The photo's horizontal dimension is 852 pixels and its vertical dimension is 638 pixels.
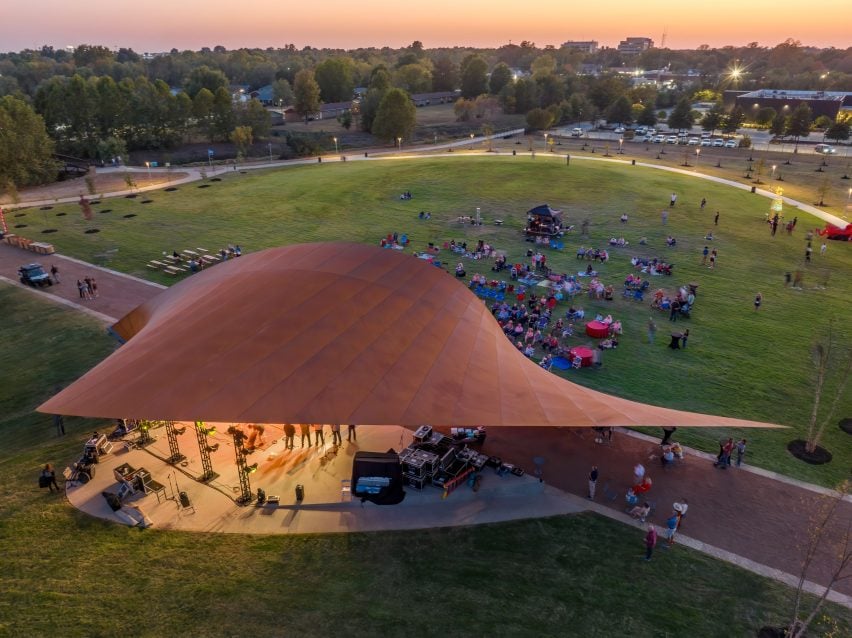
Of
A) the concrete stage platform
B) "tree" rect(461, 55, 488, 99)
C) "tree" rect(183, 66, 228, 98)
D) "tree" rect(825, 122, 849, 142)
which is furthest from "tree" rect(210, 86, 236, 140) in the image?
"tree" rect(825, 122, 849, 142)

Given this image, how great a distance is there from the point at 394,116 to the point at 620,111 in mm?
56501

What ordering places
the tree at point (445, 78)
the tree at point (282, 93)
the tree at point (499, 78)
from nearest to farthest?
the tree at point (282, 93) → the tree at point (499, 78) → the tree at point (445, 78)

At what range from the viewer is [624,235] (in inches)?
1895

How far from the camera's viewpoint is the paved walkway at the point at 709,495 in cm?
1556

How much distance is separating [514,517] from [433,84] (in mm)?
190107

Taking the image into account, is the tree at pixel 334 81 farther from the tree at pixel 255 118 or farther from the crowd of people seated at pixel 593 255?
the crowd of people seated at pixel 593 255

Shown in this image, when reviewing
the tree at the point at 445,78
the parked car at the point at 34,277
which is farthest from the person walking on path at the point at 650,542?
the tree at the point at 445,78

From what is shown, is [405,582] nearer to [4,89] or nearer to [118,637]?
[118,637]

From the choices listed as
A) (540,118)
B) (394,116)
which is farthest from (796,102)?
(394,116)

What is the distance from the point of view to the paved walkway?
613 inches

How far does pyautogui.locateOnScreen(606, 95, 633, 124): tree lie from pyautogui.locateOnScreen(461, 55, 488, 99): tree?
5660cm

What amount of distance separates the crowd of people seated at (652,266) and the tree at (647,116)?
306ft

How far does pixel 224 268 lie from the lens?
22422 mm

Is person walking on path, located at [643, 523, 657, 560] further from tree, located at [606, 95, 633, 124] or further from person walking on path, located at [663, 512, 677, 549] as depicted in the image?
tree, located at [606, 95, 633, 124]
